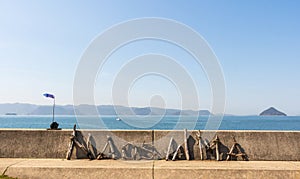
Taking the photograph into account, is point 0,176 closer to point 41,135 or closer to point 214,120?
point 41,135

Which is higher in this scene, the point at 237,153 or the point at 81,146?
the point at 81,146

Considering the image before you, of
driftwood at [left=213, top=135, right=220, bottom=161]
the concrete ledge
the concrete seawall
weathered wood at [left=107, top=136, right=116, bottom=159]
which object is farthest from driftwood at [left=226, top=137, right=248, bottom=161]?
weathered wood at [left=107, top=136, right=116, bottom=159]

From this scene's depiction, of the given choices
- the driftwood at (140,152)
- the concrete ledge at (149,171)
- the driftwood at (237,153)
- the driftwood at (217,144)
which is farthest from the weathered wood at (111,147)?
the driftwood at (237,153)

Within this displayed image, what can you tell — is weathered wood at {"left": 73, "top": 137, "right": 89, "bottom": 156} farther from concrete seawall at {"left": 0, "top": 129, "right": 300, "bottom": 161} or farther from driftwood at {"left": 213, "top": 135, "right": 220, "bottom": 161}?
driftwood at {"left": 213, "top": 135, "right": 220, "bottom": 161}

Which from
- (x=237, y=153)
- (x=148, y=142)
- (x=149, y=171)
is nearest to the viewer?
(x=149, y=171)

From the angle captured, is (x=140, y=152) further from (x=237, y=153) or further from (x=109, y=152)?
(x=237, y=153)


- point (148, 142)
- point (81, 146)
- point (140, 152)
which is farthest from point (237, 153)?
point (81, 146)

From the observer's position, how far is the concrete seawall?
26.6 ft

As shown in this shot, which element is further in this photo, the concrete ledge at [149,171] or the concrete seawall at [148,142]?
the concrete seawall at [148,142]

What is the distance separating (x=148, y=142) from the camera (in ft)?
27.3

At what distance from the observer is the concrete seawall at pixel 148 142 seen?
8102mm

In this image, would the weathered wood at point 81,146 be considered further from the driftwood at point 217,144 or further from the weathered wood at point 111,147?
the driftwood at point 217,144

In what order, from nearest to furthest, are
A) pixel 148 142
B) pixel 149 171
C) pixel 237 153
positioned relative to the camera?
1. pixel 149 171
2. pixel 237 153
3. pixel 148 142

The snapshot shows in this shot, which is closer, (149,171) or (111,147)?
(149,171)
